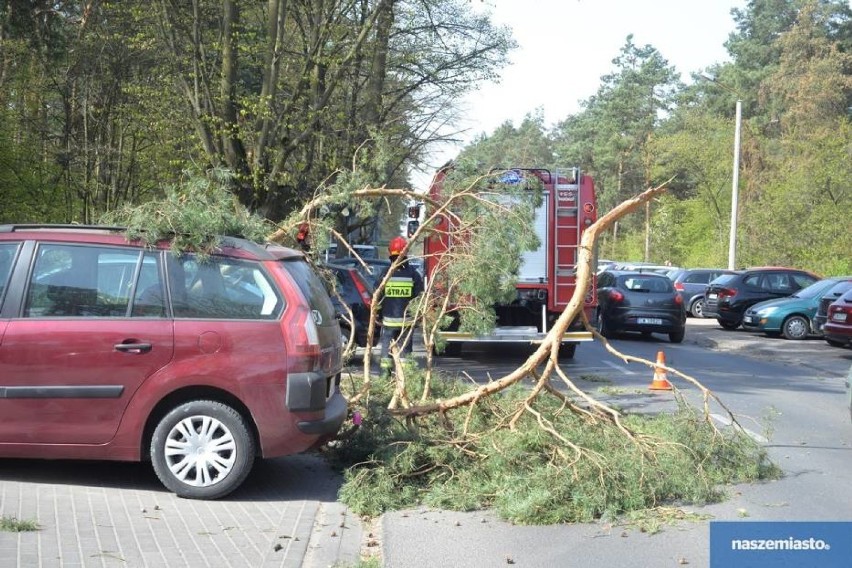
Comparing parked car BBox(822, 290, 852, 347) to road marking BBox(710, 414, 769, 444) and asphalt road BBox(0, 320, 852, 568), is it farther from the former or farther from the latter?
asphalt road BBox(0, 320, 852, 568)

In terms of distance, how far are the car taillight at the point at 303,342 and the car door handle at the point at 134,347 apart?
98 cm

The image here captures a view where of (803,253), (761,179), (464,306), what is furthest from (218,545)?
(761,179)

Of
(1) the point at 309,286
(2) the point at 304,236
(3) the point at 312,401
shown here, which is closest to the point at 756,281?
(2) the point at 304,236

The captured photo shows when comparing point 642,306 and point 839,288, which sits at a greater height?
point 839,288

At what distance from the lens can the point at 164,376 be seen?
684 cm

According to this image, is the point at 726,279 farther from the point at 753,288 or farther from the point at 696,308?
the point at 696,308

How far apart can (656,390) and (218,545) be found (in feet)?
27.2

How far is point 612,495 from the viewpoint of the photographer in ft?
22.5

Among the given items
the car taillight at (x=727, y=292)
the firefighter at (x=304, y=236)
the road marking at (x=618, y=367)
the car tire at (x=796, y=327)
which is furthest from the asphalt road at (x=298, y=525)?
the car taillight at (x=727, y=292)

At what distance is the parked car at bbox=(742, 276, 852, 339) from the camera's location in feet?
78.1

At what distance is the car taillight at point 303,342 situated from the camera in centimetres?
686

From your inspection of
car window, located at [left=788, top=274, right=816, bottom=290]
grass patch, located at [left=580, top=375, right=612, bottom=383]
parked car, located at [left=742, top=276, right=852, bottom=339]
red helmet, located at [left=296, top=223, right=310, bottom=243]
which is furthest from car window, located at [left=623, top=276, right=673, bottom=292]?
red helmet, located at [left=296, top=223, right=310, bottom=243]

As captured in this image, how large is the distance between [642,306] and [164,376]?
55.0 ft

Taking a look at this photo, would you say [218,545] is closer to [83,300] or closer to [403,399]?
[83,300]
